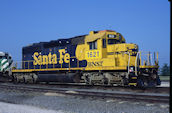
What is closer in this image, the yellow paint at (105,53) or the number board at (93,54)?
the yellow paint at (105,53)

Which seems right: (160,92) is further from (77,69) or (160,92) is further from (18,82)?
(18,82)

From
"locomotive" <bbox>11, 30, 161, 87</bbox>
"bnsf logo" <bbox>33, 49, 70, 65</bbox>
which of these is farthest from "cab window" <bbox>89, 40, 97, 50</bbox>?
"bnsf logo" <bbox>33, 49, 70, 65</bbox>

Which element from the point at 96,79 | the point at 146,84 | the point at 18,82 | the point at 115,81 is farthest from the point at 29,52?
the point at 146,84

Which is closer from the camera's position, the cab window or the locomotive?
the locomotive

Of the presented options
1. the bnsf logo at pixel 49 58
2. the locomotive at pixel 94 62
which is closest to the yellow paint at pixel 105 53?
the locomotive at pixel 94 62

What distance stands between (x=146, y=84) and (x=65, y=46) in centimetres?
652

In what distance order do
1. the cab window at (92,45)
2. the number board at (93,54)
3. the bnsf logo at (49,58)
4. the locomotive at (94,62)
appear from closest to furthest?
the locomotive at (94,62) → the number board at (93,54) → the cab window at (92,45) → the bnsf logo at (49,58)

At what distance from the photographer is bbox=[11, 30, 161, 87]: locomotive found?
12.1m

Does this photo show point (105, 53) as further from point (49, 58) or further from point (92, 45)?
point (49, 58)

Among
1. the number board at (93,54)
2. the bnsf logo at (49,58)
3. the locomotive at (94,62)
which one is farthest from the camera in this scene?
the bnsf logo at (49,58)

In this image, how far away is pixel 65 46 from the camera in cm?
1555

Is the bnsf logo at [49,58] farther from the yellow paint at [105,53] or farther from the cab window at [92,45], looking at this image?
the cab window at [92,45]

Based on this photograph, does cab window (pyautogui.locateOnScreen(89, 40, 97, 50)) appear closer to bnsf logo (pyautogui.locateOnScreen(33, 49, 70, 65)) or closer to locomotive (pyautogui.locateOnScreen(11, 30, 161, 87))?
locomotive (pyautogui.locateOnScreen(11, 30, 161, 87))

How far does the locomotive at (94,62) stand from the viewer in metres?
12.1
